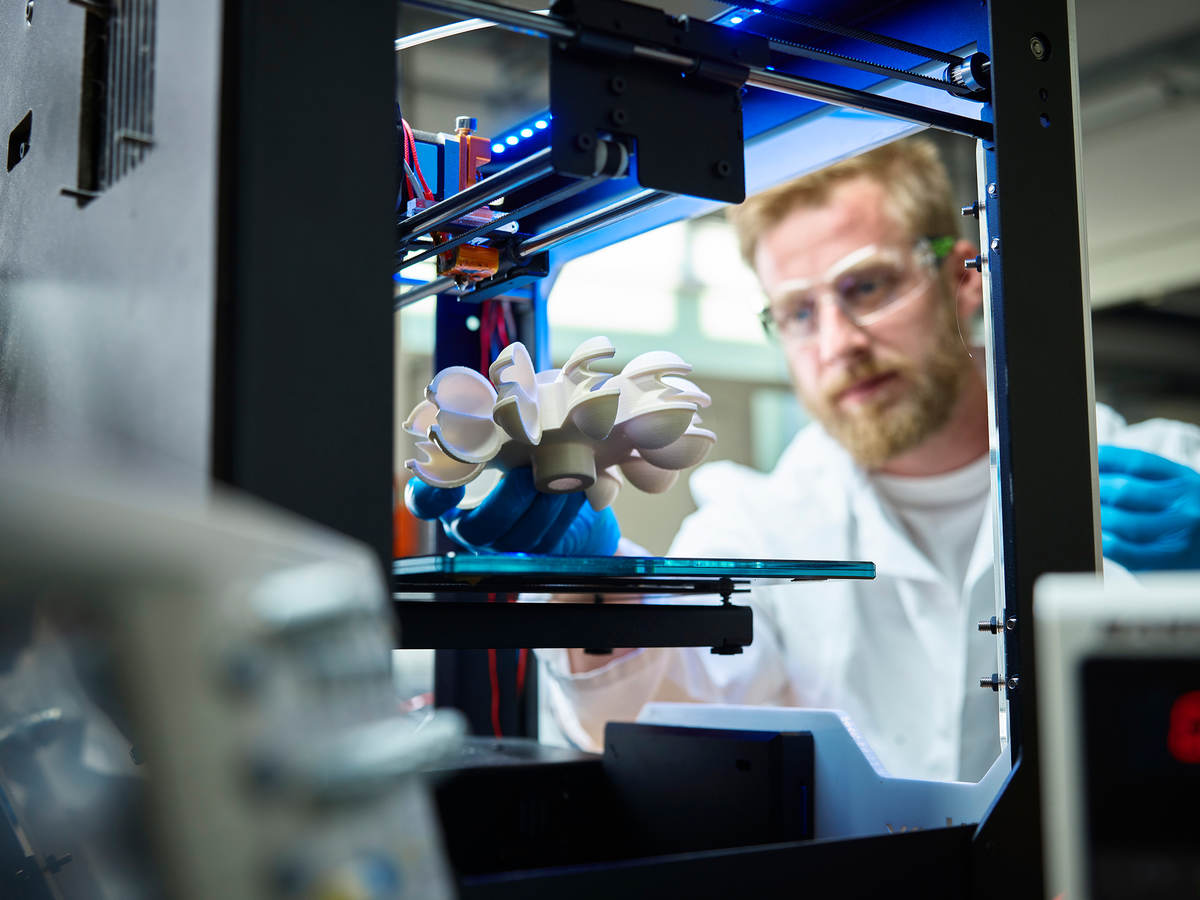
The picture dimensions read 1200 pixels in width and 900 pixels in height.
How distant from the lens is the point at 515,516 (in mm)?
808

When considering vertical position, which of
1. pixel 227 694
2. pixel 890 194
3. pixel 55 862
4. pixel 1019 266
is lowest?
pixel 55 862

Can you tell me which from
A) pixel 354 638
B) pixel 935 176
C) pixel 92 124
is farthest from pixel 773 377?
pixel 354 638

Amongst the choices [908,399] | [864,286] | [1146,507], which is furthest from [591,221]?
[908,399]

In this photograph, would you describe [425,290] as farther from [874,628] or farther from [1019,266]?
[874,628]

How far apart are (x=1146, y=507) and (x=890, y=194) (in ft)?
2.91

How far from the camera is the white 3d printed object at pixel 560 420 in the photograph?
2.52ft

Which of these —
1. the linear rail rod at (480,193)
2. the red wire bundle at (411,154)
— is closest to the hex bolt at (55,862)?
the linear rail rod at (480,193)

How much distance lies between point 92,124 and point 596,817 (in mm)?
740

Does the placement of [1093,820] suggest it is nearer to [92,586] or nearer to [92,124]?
[92,586]

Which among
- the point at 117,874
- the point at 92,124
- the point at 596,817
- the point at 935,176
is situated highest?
the point at 935,176

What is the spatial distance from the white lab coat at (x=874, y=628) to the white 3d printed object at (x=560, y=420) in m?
0.99

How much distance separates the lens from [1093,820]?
15.2 inches

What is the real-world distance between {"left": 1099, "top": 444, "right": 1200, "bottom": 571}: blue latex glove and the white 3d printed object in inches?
35.4

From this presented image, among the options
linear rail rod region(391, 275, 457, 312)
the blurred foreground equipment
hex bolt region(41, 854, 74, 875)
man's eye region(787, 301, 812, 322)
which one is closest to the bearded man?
man's eye region(787, 301, 812, 322)
